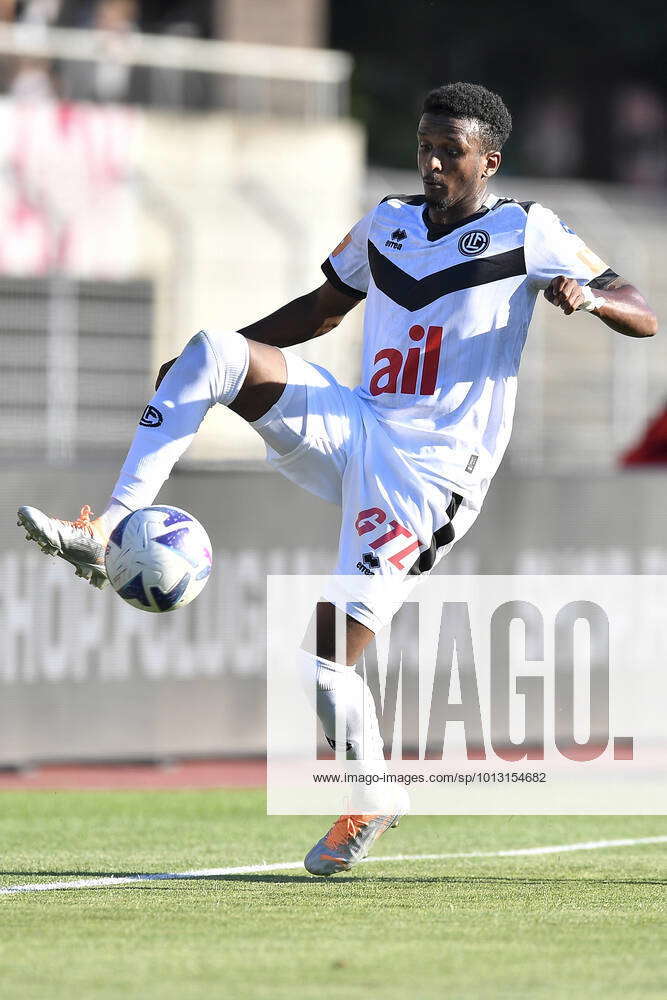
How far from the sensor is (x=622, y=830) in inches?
356

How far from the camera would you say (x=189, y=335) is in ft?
65.1

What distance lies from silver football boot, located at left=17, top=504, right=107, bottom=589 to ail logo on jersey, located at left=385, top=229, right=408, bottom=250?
5.28 ft

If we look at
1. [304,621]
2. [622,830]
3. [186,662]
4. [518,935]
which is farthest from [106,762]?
[518,935]

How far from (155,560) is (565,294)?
65.0 inches

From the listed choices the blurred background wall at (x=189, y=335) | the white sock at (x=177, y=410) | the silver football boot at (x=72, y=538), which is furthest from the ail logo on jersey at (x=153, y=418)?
the blurred background wall at (x=189, y=335)

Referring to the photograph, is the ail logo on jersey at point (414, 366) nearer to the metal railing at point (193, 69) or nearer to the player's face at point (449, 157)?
the player's face at point (449, 157)

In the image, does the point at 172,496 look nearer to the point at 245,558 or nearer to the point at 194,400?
the point at 245,558

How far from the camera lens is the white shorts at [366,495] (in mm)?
6797

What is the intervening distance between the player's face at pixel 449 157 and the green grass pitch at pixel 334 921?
2.54 meters

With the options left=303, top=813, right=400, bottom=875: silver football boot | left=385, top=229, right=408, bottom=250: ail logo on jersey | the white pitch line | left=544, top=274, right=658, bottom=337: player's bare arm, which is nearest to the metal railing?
the white pitch line

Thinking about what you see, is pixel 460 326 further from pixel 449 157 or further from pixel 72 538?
pixel 72 538

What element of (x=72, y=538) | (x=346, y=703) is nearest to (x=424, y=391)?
(x=346, y=703)

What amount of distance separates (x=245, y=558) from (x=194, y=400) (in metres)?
5.71

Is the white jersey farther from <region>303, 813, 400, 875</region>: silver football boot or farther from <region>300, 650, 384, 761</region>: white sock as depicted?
<region>303, 813, 400, 875</region>: silver football boot
